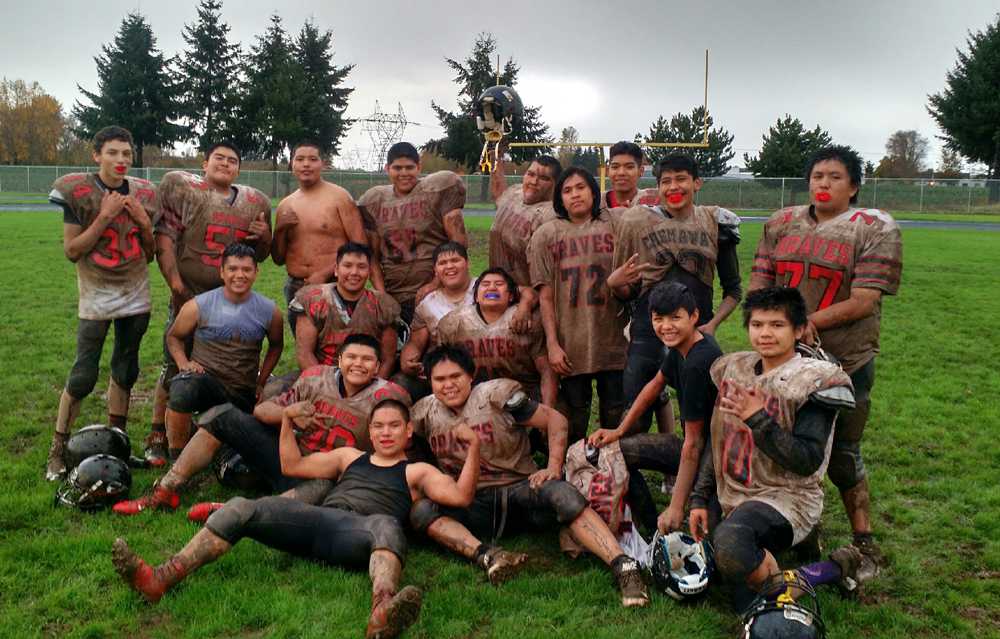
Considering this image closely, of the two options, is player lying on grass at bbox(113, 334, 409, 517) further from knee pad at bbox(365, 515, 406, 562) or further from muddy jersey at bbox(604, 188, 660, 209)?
muddy jersey at bbox(604, 188, 660, 209)

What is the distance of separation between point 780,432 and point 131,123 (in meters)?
49.9

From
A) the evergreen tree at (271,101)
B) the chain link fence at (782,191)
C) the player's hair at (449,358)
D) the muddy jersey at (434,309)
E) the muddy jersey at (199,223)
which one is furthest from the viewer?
the evergreen tree at (271,101)

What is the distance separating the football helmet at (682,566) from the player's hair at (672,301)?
1221 millimetres

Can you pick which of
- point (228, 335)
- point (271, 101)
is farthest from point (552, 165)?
point (271, 101)

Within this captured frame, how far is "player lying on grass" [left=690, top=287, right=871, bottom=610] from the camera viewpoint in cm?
391

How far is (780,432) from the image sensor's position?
389 cm

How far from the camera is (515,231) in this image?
21.3 ft

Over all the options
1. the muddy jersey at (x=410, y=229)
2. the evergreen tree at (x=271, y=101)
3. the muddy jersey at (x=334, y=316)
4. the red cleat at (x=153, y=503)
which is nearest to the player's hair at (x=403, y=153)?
the muddy jersey at (x=410, y=229)

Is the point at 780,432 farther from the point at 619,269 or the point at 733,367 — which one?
the point at 619,269

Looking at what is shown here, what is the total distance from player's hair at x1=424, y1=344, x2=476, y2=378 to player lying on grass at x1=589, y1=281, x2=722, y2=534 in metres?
0.89

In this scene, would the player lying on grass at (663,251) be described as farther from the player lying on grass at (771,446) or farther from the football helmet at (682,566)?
the football helmet at (682,566)

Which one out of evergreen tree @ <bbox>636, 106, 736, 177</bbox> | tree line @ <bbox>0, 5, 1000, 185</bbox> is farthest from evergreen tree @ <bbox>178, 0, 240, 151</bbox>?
evergreen tree @ <bbox>636, 106, 736, 177</bbox>

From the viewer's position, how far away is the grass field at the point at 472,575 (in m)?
3.98

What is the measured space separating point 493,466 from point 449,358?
28.1 inches
